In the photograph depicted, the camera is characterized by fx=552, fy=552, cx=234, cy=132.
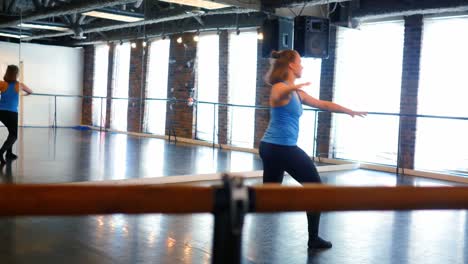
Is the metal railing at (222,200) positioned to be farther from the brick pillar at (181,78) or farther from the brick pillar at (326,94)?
the brick pillar at (326,94)

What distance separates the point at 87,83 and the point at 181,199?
539 cm

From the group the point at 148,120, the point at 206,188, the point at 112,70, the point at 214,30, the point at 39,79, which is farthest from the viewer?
the point at 214,30

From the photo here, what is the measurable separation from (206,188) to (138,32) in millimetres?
6108

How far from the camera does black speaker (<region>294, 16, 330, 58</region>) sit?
7441mm

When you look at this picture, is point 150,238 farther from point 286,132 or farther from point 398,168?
point 398,168

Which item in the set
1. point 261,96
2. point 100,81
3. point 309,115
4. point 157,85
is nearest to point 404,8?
point 309,115

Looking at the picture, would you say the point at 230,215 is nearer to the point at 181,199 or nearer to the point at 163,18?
the point at 181,199

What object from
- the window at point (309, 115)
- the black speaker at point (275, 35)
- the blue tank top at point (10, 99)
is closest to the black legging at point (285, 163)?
the blue tank top at point (10, 99)

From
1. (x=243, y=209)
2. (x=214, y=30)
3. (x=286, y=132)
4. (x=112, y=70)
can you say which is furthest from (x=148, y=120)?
(x=243, y=209)

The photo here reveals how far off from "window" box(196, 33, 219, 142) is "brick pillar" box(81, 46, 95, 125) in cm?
169

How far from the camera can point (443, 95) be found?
8281 mm

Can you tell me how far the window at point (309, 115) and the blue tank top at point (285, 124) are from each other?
5040 mm

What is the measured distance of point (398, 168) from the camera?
336 inches

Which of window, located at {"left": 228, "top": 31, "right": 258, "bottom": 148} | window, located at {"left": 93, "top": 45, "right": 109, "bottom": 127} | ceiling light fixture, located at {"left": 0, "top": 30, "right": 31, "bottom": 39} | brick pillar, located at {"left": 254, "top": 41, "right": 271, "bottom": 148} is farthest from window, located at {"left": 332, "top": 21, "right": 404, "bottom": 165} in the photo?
ceiling light fixture, located at {"left": 0, "top": 30, "right": 31, "bottom": 39}
